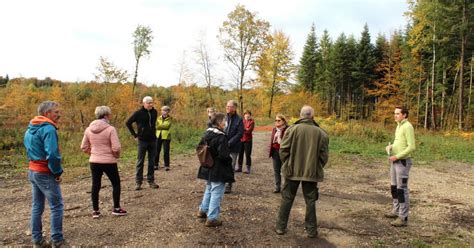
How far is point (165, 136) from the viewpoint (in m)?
9.24

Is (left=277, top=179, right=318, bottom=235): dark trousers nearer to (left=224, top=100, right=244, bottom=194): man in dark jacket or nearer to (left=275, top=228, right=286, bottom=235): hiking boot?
(left=275, top=228, right=286, bottom=235): hiking boot

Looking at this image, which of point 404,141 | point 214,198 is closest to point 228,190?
point 214,198

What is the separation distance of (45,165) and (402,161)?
550cm

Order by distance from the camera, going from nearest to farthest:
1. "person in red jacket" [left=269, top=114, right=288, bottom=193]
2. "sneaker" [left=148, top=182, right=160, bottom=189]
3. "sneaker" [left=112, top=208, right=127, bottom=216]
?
"sneaker" [left=112, top=208, right=127, bottom=216] < "person in red jacket" [left=269, top=114, right=288, bottom=193] < "sneaker" [left=148, top=182, right=160, bottom=189]

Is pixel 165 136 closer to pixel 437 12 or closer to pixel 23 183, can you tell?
pixel 23 183

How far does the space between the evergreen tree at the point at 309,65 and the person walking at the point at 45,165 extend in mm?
44978

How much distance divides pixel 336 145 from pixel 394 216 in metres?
10.7

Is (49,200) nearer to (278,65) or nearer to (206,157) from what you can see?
(206,157)

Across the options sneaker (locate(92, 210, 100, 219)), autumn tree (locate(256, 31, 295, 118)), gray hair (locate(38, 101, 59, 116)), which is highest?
autumn tree (locate(256, 31, 295, 118))

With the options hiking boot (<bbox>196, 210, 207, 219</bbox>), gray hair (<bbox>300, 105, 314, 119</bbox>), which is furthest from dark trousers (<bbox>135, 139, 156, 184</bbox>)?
gray hair (<bbox>300, 105, 314, 119</bbox>)

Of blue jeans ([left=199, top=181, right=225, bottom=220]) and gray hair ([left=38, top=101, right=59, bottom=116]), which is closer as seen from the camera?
gray hair ([left=38, top=101, right=59, bottom=116])

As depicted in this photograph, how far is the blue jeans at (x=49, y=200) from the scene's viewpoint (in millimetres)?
4162

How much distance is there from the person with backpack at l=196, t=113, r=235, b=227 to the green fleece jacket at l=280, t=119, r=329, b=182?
37.3 inches

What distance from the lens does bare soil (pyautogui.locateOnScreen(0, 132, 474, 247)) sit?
474 cm
